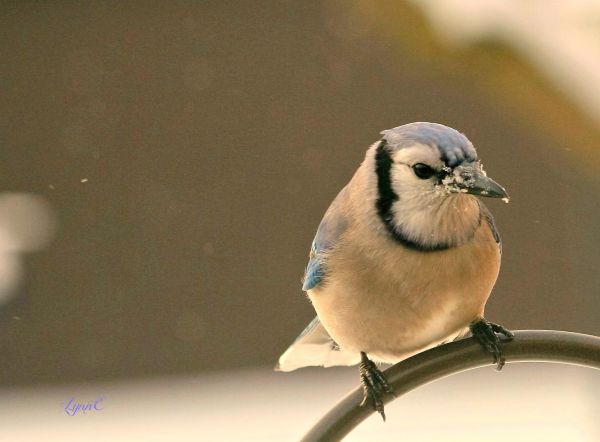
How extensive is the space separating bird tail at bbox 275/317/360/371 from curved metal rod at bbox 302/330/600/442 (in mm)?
234

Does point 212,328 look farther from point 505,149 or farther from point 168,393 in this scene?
point 505,149

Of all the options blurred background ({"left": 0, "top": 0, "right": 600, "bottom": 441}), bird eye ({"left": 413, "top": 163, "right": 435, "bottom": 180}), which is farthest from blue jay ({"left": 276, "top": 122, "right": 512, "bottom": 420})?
blurred background ({"left": 0, "top": 0, "right": 600, "bottom": 441})

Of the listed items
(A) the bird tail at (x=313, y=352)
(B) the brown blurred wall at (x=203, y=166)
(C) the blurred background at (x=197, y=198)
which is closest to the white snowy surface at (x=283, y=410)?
(C) the blurred background at (x=197, y=198)

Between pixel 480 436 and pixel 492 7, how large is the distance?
5.62ft

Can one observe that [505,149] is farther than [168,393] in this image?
No

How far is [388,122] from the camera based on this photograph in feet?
8.95

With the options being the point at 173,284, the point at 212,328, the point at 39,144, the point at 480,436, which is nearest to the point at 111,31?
the point at 39,144

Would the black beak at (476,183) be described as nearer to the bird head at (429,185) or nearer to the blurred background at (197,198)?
the bird head at (429,185)

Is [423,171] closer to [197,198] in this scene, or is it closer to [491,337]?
[491,337]

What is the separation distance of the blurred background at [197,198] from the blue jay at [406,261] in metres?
1.55

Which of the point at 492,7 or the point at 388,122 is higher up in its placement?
the point at 492,7

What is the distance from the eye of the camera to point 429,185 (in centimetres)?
107

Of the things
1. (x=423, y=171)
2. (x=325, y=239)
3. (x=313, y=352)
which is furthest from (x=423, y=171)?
(x=313, y=352)

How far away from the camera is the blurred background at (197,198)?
2.81 meters
